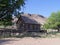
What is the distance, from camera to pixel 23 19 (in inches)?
2286

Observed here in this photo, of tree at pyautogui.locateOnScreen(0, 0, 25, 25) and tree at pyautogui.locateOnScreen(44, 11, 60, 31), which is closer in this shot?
tree at pyautogui.locateOnScreen(0, 0, 25, 25)

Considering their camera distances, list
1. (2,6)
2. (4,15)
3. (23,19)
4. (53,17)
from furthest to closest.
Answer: (53,17)
(23,19)
(4,15)
(2,6)

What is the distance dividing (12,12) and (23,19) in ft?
45.5

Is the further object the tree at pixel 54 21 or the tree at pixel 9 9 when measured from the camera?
the tree at pixel 54 21

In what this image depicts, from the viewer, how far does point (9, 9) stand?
43281 mm

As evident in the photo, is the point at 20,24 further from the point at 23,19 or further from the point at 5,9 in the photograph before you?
the point at 5,9

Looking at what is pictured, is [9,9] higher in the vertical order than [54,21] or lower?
higher

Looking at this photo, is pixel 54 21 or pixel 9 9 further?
pixel 54 21

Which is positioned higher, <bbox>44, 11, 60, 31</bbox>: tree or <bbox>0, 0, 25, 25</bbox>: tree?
<bbox>0, 0, 25, 25</bbox>: tree

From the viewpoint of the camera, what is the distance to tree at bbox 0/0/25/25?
42506 mm

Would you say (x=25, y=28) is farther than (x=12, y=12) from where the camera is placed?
Yes

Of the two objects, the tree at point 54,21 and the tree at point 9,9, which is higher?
the tree at point 9,9

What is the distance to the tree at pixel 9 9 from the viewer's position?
42.5 m

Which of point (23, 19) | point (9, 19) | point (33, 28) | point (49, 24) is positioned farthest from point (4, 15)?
point (49, 24)
